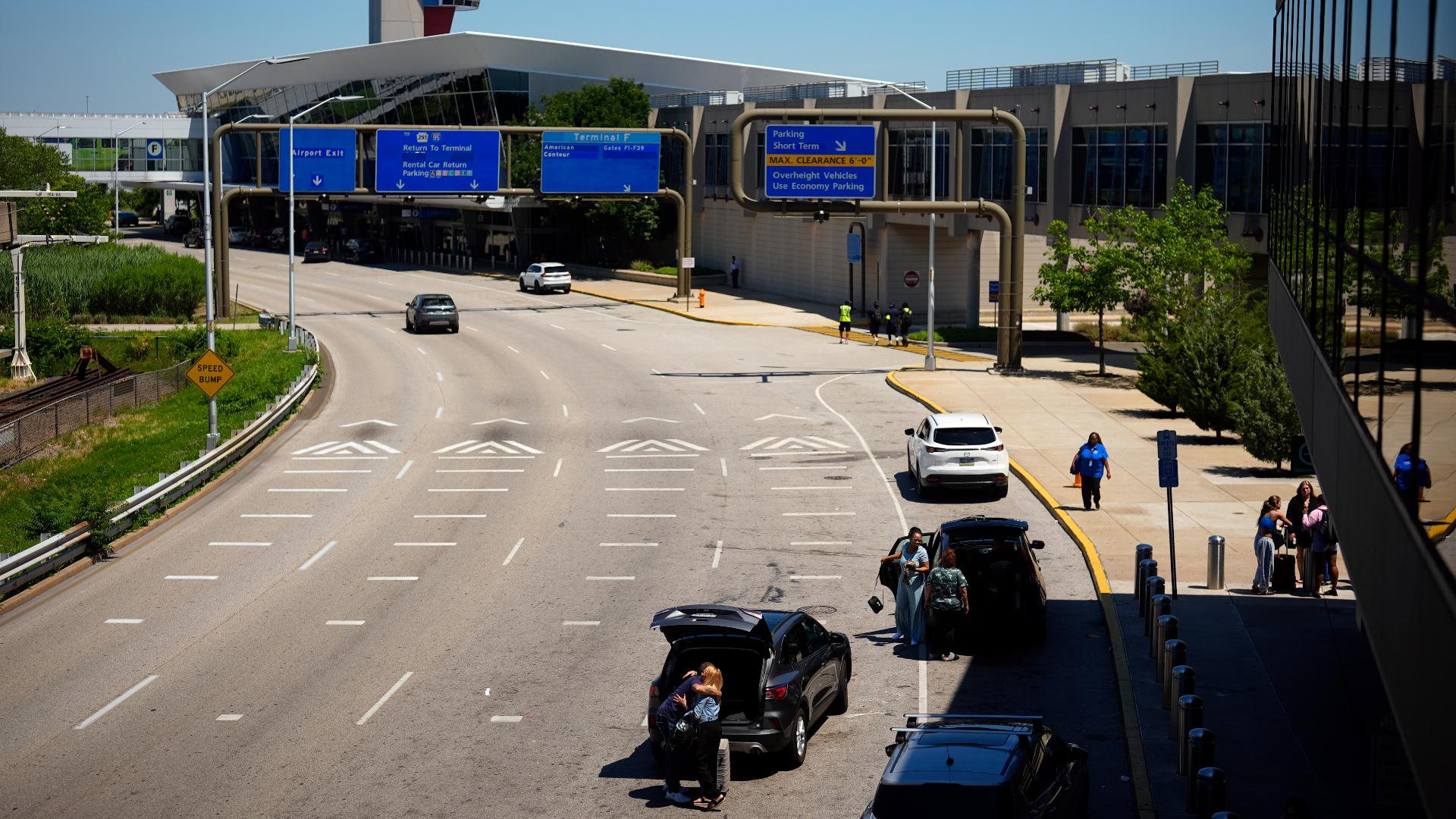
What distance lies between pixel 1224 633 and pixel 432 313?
4385 cm

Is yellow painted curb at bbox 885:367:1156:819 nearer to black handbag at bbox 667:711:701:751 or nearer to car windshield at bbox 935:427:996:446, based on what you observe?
car windshield at bbox 935:427:996:446

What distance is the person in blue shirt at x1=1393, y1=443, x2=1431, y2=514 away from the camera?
7648 mm

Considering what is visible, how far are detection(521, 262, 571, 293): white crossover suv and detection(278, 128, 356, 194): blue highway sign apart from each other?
17037 mm

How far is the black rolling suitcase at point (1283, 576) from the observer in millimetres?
22547

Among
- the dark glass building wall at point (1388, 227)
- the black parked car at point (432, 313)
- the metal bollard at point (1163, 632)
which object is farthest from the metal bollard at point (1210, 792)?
the black parked car at point (432, 313)

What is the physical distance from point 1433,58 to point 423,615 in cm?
1721

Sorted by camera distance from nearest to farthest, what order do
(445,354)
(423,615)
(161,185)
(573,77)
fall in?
(423,615) → (445,354) → (573,77) → (161,185)

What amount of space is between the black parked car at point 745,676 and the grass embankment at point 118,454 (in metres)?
15.0

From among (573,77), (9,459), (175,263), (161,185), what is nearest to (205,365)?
(9,459)

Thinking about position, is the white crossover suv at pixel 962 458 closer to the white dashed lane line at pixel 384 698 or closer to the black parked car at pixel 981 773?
the white dashed lane line at pixel 384 698

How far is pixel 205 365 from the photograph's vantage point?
112ft

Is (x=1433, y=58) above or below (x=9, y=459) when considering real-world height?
above

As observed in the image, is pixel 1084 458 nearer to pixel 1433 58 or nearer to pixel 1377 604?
pixel 1377 604

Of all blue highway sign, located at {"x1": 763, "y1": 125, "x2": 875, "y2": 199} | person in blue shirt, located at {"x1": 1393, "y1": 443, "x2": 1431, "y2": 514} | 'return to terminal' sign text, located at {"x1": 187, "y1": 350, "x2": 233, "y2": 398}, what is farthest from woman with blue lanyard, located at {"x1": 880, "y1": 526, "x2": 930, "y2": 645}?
blue highway sign, located at {"x1": 763, "y1": 125, "x2": 875, "y2": 199}
